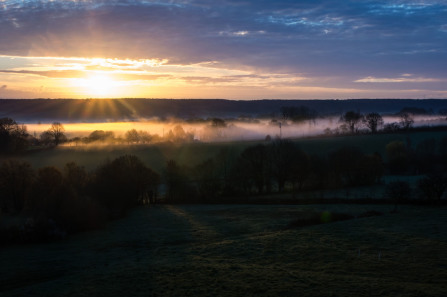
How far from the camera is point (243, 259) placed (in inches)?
1021

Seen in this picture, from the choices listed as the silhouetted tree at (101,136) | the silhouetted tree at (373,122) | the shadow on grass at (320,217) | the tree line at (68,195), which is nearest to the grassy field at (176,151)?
the silhouetted tree at (373,122)

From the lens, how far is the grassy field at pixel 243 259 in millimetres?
20125

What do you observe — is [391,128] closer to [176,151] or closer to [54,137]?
[176,151]

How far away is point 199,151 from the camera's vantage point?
344 ft

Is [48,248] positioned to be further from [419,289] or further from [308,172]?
[308,172]

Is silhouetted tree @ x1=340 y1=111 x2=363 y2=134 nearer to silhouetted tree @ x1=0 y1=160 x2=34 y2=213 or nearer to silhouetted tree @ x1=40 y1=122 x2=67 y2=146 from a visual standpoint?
silhouetted tree @ x1=40 y1=122 x2=67 y2=146

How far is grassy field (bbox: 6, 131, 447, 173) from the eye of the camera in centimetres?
9219

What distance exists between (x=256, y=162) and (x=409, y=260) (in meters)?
45.2

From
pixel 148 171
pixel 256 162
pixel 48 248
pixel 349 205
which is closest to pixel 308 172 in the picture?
A: pixel 256 162

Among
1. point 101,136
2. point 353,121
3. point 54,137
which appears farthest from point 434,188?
point 101,136

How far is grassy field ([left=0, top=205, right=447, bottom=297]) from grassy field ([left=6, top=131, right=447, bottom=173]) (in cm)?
5358

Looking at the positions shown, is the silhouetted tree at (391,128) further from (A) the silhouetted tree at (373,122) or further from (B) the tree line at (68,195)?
(B) the tree line at (68,195)

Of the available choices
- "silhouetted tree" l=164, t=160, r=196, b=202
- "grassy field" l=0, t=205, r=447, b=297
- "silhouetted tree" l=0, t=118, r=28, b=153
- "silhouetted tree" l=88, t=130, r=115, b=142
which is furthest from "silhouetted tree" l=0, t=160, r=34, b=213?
"silhouetted tree" l=88, t=130, r=115, b=142

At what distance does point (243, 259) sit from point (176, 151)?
82.4 m
